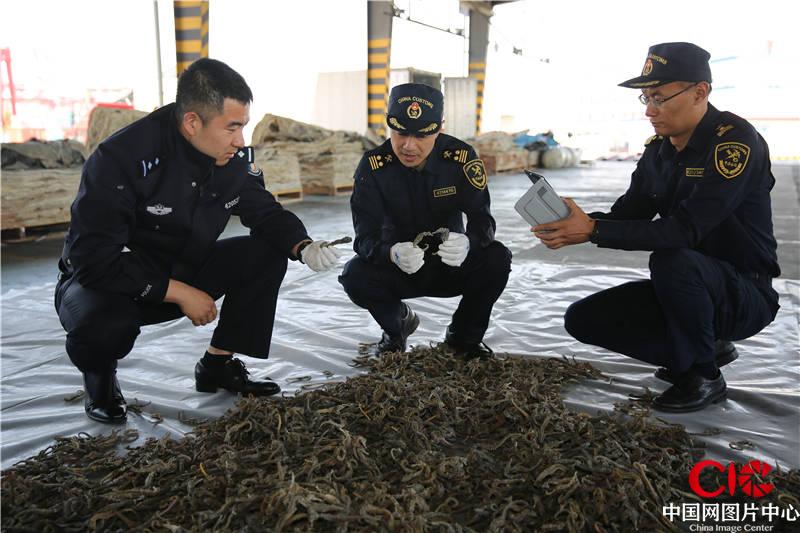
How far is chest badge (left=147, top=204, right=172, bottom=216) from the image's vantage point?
6.46 feet

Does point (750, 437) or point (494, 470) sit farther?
point (750, 437)

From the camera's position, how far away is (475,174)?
2570 millimetres

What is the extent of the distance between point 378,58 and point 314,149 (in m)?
6.10

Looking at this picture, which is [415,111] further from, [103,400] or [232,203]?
[103,400]

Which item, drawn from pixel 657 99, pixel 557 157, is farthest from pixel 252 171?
pixel 557 157

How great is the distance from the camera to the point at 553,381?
2295 mm

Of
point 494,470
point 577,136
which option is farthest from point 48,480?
point 577,136

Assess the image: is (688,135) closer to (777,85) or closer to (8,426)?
(8,426)

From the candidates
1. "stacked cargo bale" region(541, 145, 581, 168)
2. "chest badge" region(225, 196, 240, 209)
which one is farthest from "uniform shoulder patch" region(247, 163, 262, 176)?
"stacked cargo bale" region(541, 145, 581, 168)

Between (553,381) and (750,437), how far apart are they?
2.17 feet

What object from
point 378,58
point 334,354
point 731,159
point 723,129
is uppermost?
point 378,58

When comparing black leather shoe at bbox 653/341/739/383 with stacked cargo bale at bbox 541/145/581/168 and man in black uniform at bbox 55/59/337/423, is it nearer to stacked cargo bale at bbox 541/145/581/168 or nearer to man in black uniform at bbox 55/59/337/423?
man in black uniform at bbox 55/59/337/423

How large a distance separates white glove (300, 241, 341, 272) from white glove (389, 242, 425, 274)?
0.83 ft

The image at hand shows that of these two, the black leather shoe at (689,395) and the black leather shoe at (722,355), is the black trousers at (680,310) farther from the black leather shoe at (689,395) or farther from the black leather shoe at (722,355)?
the black leather shoe at (722,355)
